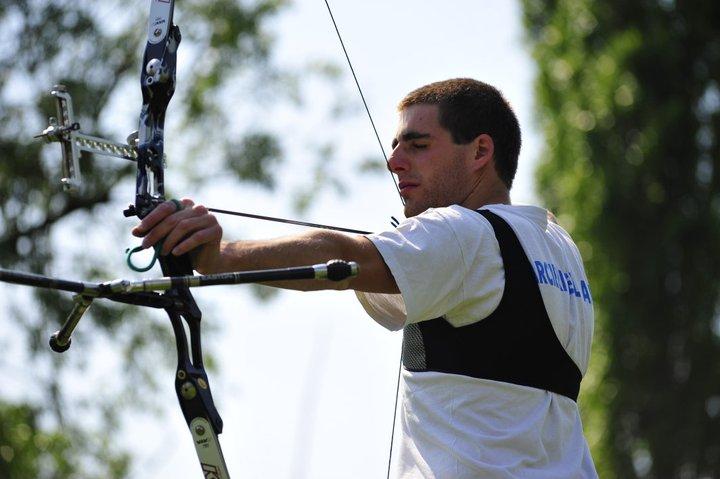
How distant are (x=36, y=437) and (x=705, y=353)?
32.7 feet

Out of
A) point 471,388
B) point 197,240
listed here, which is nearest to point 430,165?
point 471,388

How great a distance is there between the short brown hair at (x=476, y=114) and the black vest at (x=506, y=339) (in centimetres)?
48

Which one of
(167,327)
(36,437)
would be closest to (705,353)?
(167,327)

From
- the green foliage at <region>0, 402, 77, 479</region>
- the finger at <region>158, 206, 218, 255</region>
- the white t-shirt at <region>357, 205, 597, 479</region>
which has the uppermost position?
the finger at <region>158, 206, 218, 255</region>

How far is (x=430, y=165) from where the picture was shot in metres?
4.45

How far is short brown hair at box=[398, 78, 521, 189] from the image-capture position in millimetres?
4520

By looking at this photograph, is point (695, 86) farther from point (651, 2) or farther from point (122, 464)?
point (122, 464)

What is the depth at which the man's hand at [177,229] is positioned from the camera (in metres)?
3.58

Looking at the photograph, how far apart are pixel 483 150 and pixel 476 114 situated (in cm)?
12

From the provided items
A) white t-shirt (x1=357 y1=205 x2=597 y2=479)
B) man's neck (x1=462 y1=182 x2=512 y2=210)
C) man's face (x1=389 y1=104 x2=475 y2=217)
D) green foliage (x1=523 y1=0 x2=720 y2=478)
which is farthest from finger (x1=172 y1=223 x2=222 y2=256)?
green foliage (x1=523 y1=0 x2=720 y2=478)

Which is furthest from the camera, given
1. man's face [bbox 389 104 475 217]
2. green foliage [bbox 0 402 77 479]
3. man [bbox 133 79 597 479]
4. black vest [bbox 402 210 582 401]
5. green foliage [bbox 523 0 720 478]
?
green foliage [bbox 523 0 720 478]

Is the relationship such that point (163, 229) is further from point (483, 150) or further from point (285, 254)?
point (483, 150)

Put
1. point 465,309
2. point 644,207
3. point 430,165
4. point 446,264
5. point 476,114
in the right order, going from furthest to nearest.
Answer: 1. point 644,207
2. point 476,114
3. point 430,165
4. point 465,309
5. point 446,264

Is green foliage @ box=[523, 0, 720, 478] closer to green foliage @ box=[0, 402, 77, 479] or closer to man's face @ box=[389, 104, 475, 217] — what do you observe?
green foliage @ box=[0, 402, 77, 479]
